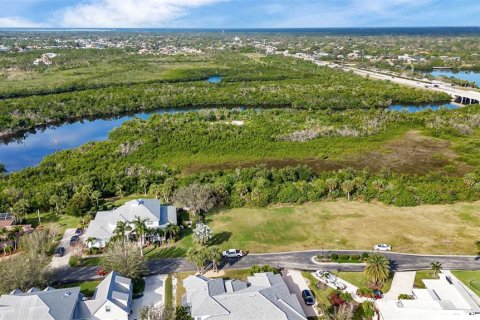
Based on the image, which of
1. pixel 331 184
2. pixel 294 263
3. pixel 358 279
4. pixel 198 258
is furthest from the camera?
pixel 331 184

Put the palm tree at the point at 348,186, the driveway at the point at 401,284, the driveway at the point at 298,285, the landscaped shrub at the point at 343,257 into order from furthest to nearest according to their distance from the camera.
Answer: the palm tree at the point at 348,186 < the landscaped shrub at the point at 343,257 < the driveway at the point at 401,284 < the driveway at the point at 298,285

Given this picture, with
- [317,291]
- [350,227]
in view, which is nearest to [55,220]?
[317,291]

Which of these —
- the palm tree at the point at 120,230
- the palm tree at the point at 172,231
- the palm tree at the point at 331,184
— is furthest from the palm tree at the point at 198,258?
the palm tree at the point at 331,184

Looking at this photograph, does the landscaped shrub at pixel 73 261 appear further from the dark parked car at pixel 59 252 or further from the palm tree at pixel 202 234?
the palm tree at pixel 202 234

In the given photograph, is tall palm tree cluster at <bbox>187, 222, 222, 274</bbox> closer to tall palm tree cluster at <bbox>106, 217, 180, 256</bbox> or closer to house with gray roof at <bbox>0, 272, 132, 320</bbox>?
tall palm tree cluster at <bbox>106, 217, 180, 256</bbox>

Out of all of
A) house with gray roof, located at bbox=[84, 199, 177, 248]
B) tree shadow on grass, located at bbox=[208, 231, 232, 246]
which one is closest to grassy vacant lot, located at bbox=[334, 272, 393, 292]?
tree shadow on grass, located at bbox=[208, 231, 232, 246]

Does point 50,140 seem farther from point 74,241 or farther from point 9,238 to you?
point 74,241
